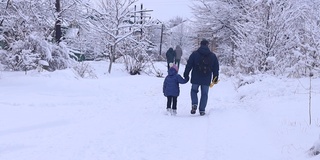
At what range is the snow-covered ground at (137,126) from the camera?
15.1 feet

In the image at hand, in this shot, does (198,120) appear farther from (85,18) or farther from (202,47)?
(85,18)

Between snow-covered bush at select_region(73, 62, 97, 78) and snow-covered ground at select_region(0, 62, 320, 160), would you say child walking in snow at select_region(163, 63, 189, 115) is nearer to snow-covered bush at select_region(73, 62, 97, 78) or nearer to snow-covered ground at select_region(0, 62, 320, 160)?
snow-covered ground at select_region(0, 62, 320, 160)

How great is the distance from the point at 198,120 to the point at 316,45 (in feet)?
21.2

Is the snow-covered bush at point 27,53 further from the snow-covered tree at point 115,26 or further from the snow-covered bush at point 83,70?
the snow-covered tree at point 115,26

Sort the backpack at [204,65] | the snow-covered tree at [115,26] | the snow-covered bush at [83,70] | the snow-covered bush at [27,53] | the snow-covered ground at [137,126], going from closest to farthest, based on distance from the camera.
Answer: the snow-covered ground at [137,126], the backpack at [204,65], the snow-covered bush at [27,53], the snow-covered bush at [83,70], the snow-covered tree at [115,26]

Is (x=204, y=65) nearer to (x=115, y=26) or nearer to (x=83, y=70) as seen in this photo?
(x=83, y=70)

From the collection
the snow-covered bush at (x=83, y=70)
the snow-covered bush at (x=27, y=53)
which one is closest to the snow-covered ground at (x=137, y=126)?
the snow-covered bush at (x=27, y=53)

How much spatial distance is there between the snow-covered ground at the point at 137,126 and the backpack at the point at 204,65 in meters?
0.92

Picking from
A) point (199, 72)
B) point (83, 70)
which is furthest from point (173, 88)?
point (83, 70)

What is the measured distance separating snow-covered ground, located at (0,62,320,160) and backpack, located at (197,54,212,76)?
92cm

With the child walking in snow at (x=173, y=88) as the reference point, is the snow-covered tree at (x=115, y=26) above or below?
above

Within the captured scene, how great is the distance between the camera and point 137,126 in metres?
6.28

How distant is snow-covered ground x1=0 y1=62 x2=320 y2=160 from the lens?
4.62 m

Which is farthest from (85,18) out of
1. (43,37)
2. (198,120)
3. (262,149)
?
(262,149)
